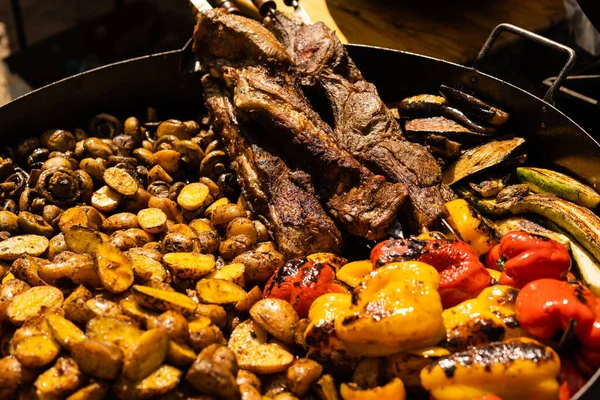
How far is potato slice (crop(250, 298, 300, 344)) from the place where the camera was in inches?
86.5

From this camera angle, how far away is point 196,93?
3758 mm

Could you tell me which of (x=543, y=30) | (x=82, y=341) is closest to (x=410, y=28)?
(x=543, y=30)

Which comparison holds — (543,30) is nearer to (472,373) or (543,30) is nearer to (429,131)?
(429,131)

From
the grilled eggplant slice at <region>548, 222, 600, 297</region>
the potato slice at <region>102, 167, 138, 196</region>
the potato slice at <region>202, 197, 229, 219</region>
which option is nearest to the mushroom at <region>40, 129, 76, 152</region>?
the potato slice at <region>102, 167, 138, 196</region>

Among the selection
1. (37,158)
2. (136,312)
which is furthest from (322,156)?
(37,158)

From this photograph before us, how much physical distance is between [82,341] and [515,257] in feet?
5.25

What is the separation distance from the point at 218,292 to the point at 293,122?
38.0 inches

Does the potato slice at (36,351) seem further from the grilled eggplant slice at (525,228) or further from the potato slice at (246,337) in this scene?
the grilled eggplant slice at (525,228)

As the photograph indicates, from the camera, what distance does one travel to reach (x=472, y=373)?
1.83 meters

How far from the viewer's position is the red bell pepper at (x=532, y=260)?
7.13ft

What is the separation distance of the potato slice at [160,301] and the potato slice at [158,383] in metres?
0.23

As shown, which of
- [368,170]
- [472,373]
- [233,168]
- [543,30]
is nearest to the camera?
[472,373]

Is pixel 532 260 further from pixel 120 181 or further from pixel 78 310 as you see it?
pixel 120 181

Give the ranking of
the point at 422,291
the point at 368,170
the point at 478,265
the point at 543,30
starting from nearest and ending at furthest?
the point at 422,291
the point at 478,265
the point at 368,170
the point at 543,30
